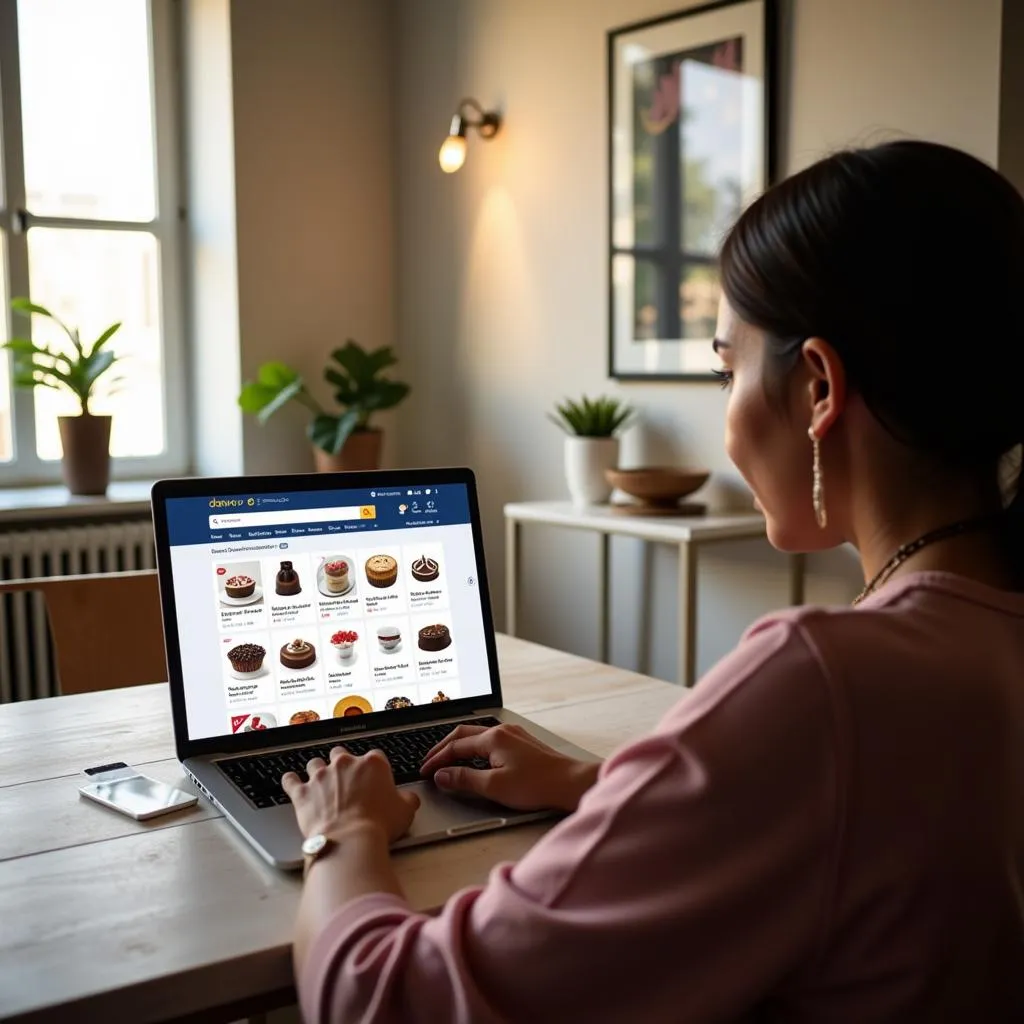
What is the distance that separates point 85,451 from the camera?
11.8 feet

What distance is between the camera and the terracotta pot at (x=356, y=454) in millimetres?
3725

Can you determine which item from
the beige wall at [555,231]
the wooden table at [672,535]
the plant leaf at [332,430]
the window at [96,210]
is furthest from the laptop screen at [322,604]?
the window at [96,210]

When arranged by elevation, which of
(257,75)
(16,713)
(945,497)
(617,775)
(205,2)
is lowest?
(16,713)

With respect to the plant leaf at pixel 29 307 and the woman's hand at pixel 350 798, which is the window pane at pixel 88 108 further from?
the woman's hand at pixel 350 798

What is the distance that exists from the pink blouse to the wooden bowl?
2258 mm

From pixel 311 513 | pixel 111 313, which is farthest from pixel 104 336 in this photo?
pixel 311 513

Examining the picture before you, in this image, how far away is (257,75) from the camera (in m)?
3.79

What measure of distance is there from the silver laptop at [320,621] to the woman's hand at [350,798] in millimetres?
91

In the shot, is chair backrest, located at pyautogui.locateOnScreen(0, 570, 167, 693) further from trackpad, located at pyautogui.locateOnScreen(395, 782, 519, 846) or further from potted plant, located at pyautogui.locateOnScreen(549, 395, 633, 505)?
potted plant, located at pyautogui.locateOnScreen(549, 395, 633, 505)

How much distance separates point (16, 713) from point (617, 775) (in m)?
1.06

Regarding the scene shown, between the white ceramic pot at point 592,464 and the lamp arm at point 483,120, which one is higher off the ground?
the lamp arm at point 483,120

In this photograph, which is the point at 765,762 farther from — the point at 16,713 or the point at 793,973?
the point at 16,713

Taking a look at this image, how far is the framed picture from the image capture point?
2.94 m

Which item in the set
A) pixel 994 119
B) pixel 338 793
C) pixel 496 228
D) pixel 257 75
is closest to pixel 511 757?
pixel 338 793
